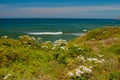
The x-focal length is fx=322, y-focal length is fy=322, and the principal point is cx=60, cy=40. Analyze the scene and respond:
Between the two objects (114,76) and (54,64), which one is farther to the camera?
(54,64)

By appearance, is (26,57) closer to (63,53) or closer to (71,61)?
(63,53)

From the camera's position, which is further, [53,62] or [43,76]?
[53,62]

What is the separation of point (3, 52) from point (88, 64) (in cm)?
410

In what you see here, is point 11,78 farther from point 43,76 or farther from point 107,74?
point 107,74

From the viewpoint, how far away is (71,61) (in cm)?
1277

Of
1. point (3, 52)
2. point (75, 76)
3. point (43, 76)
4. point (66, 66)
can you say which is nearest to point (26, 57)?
point (3, 52)

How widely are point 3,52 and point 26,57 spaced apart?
1050 mm

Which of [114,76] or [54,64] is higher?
[114,76]

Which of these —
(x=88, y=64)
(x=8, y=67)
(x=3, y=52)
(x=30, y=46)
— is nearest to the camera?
(x=88, y=64)

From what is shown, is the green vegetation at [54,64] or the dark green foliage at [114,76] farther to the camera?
the green vegetation at [54,64]

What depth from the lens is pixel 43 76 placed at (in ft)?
37.9

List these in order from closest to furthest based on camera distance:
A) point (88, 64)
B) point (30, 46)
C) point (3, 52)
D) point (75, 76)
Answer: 1. point (75, 76)
2. point (88, 64)
3. point (3, 52)
4. point (30, 46)

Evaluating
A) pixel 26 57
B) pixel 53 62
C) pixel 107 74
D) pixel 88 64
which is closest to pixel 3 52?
pixel 26 57

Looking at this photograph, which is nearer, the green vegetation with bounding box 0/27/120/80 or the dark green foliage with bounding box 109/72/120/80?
the dark green foliage with bounding box 109/72/120/80
